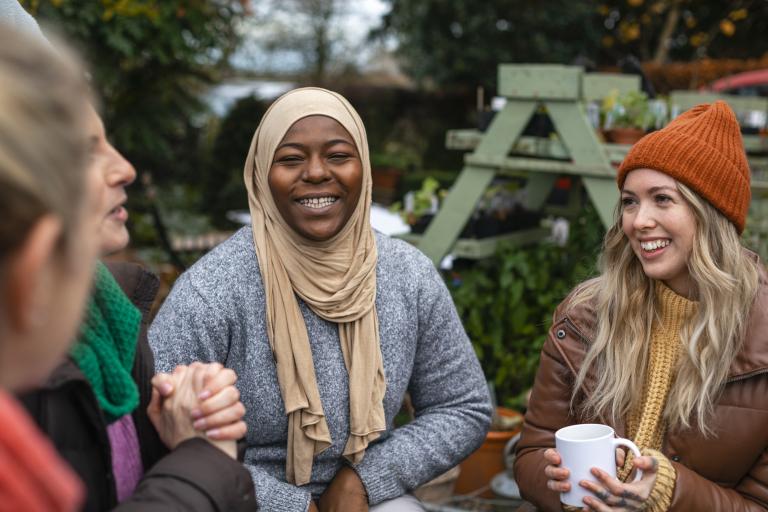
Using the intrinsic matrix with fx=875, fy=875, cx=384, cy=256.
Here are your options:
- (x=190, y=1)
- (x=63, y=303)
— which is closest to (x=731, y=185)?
(x=63, y=303)

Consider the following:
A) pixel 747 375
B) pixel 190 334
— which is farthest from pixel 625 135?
pixel 190 334

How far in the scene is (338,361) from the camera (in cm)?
247

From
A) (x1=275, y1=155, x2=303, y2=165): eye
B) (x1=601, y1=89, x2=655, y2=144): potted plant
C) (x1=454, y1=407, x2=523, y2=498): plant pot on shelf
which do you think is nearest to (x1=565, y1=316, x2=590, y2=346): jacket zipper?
(x1=275, y1=155, x2=303, y2=165): eye

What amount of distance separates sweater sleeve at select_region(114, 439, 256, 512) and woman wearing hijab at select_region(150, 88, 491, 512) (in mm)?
734

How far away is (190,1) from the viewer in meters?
5.77

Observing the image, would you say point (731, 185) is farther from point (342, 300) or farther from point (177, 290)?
point (177, 290)

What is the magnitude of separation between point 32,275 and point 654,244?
1804 mm

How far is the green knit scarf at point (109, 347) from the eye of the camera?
1491 mm

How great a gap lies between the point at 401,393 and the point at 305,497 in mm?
443

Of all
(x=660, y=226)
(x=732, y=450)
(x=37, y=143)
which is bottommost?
(x=732, y=450)

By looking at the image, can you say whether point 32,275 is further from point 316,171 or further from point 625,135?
point 625,135

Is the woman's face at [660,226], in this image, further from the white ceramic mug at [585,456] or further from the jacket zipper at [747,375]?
the white ceramic mug at [585,456]

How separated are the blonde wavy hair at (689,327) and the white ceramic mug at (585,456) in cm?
26

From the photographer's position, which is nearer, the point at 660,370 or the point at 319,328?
the point at 660,370
